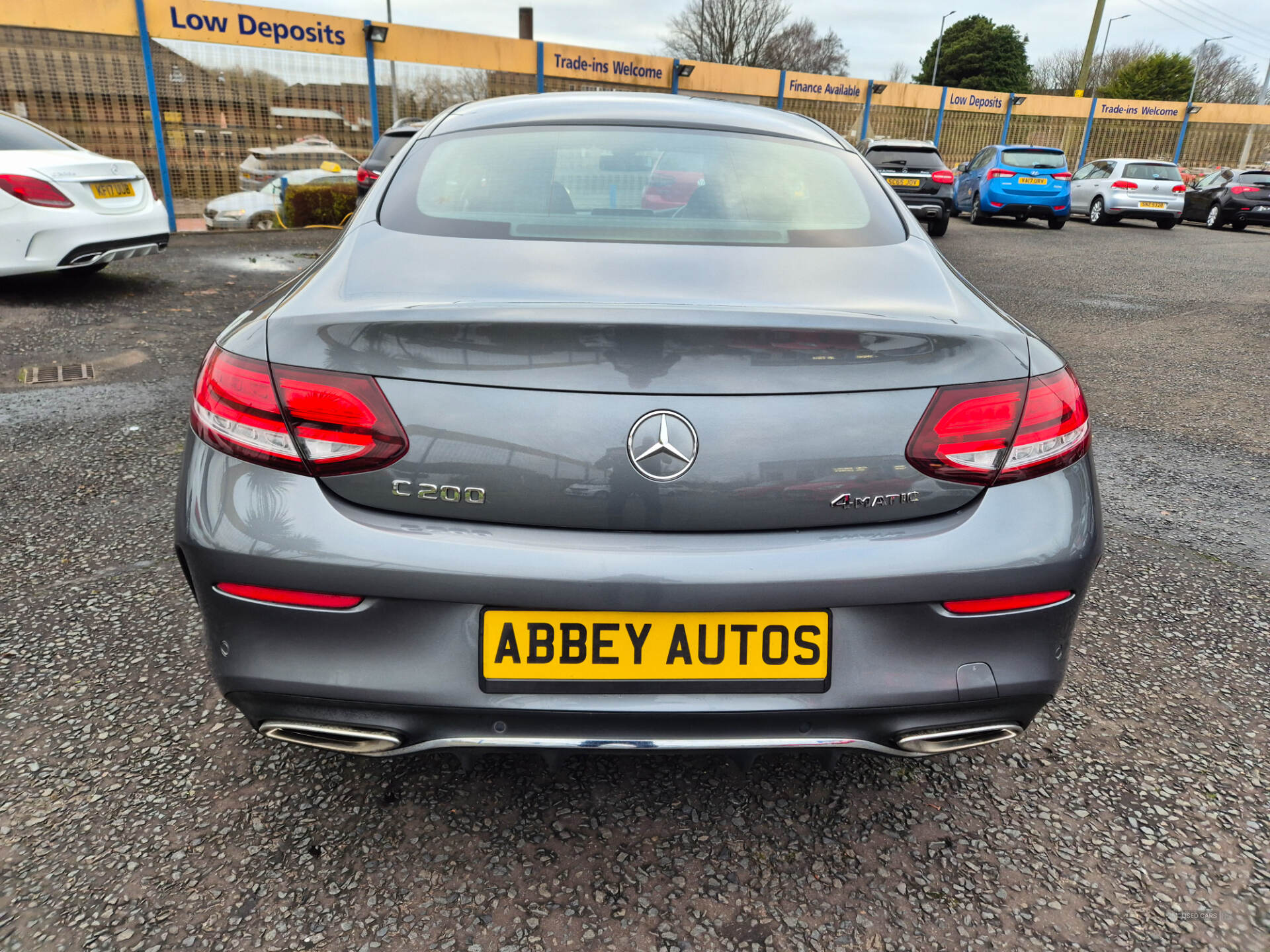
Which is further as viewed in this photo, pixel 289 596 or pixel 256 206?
pixel 256 206

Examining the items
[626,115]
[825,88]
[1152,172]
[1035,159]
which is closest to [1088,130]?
[825,88]

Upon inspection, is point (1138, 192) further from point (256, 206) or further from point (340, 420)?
point (340, 420)

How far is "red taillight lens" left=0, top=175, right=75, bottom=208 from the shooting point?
6.30m

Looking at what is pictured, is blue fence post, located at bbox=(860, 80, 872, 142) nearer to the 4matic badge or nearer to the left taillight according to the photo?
the 4matic badge

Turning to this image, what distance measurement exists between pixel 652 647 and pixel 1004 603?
62 cm

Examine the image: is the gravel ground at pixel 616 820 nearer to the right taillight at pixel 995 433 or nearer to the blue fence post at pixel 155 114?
the right taillight at pixel 995 433

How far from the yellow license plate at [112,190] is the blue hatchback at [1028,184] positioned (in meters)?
14.9

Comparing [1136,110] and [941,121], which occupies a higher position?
[1136,110]

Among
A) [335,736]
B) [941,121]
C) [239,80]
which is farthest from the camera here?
[941,121]

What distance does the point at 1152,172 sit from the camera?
60.4 ft

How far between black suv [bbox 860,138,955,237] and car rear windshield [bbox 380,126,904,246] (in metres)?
12.9

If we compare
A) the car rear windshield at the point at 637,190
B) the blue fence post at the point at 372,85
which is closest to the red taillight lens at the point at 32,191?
the car rear windshield at the point at 637,190

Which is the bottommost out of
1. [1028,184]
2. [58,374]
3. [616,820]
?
[58,374]

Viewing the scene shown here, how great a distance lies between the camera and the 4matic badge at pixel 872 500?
58.7 inches
